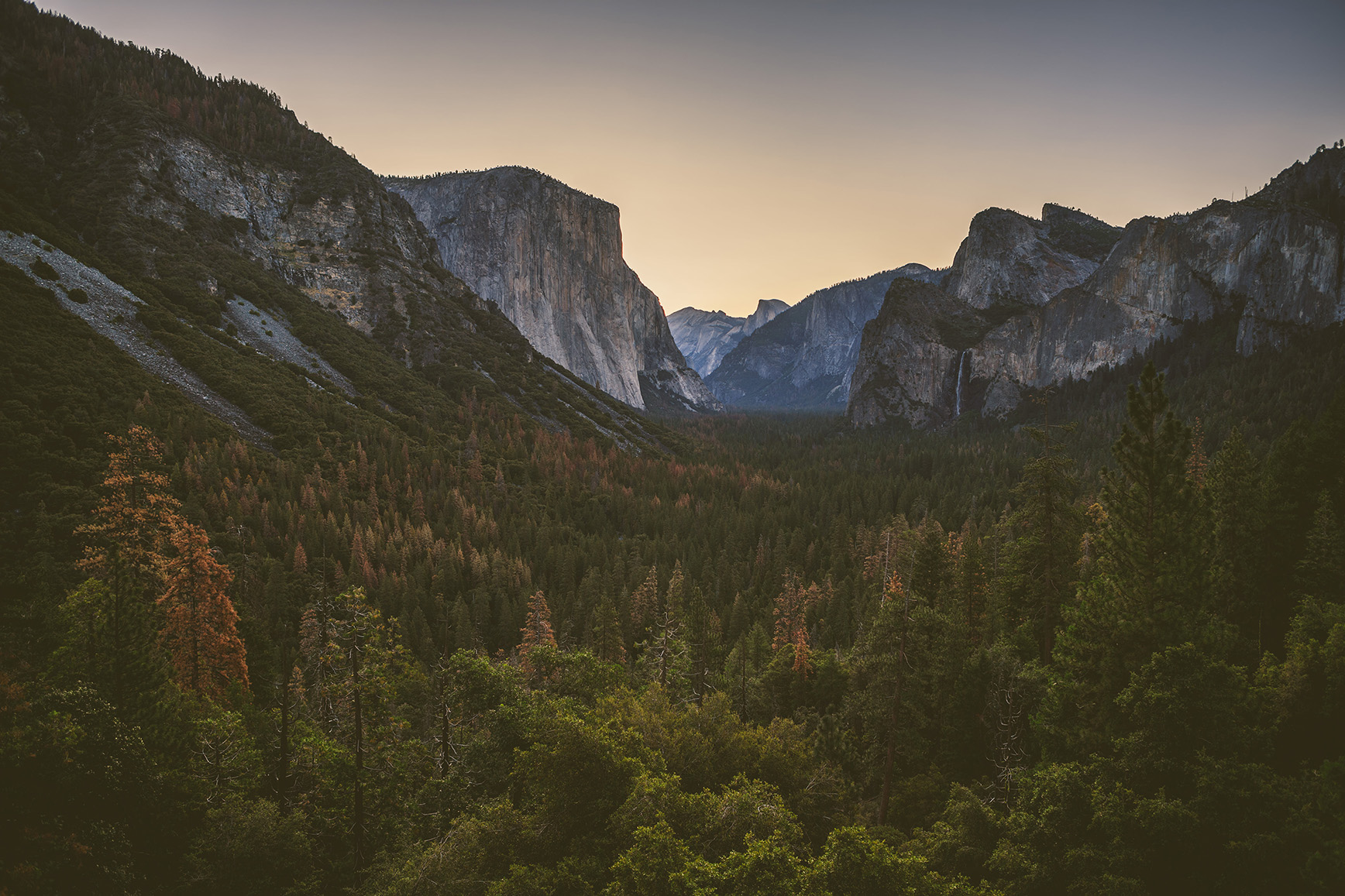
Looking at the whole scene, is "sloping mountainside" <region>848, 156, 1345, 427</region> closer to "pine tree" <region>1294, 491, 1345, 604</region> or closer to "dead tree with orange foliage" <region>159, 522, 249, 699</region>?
"pine tree" <region>1294, 491, 1345, 604</region>

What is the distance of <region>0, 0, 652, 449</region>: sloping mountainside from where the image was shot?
8950cm

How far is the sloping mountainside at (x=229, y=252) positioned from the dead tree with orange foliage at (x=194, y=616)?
70.8 m

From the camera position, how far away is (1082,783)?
16.3 meters

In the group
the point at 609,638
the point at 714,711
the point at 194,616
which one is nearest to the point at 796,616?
the point at 609,638

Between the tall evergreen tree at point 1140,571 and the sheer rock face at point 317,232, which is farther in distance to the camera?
the sheer rock face at point 317,232

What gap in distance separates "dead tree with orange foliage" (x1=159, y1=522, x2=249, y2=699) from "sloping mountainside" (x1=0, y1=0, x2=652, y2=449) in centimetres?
7079

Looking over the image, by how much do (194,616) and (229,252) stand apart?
431ft

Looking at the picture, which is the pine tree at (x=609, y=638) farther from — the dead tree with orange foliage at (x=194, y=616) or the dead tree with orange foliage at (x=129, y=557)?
the dead tree with orange foliage at (x=129, y=557)

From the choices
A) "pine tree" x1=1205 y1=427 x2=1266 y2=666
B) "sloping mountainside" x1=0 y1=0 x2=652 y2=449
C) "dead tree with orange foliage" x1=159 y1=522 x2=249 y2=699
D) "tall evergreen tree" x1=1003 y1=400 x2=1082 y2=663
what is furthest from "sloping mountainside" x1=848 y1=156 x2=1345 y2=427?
"dead tree with orange foliage" x1=159 y1=522 x2=249 y2=699

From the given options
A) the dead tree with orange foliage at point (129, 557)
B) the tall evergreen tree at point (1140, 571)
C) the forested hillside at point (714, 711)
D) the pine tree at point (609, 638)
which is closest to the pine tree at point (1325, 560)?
the forested hillside at point (714, 711)

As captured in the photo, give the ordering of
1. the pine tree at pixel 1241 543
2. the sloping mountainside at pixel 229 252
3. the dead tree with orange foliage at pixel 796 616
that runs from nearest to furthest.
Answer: the pine tree at pixel 1241 543
the dead tree with orange foliage at pixel 796 616
the sloping mountainside at pixel 229 252

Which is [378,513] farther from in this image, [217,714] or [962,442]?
[962,442]

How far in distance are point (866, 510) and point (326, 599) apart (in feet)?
315

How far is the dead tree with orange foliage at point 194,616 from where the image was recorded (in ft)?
81.7
